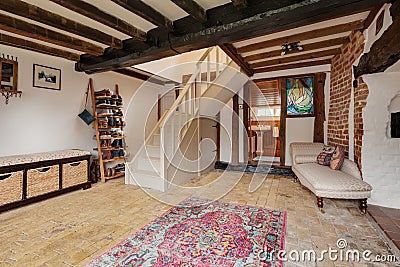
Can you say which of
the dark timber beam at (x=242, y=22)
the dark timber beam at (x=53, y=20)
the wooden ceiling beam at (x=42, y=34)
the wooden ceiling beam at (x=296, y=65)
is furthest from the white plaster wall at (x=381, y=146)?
the wooden ceiling beam at (x=42, y=34)

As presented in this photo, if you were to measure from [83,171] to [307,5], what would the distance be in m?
4.05

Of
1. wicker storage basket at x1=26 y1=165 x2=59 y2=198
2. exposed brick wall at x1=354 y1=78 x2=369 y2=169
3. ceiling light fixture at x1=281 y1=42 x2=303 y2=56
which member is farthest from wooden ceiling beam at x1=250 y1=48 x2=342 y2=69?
wicker storage basket at x1=26 y1=165 x2=59 y2=198

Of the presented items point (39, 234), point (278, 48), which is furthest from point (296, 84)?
point (39, 234)

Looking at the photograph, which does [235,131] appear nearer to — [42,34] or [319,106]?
[319,106]

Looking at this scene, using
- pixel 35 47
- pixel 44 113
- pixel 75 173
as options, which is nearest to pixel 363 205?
pixel 75 173

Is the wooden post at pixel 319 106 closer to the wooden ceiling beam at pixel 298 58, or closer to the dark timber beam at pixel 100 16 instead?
the wooden ceiling beam at pixel 298 58

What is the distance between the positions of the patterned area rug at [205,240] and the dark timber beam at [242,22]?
2.19 metres

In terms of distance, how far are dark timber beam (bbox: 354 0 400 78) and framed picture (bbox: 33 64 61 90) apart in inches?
191

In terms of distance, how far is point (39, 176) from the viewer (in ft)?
10.2

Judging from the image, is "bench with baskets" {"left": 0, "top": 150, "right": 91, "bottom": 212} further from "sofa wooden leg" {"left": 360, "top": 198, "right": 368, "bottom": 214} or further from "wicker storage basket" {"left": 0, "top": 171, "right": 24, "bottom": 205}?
"sofa wooden leg" {"left": 360, "top": 198, "right": 368, "bottom": 214}

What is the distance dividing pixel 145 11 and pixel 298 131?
4.22 meters

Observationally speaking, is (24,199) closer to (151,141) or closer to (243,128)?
(151,141)

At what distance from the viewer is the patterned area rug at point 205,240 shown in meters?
1.80

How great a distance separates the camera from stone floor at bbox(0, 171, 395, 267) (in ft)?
6.34
